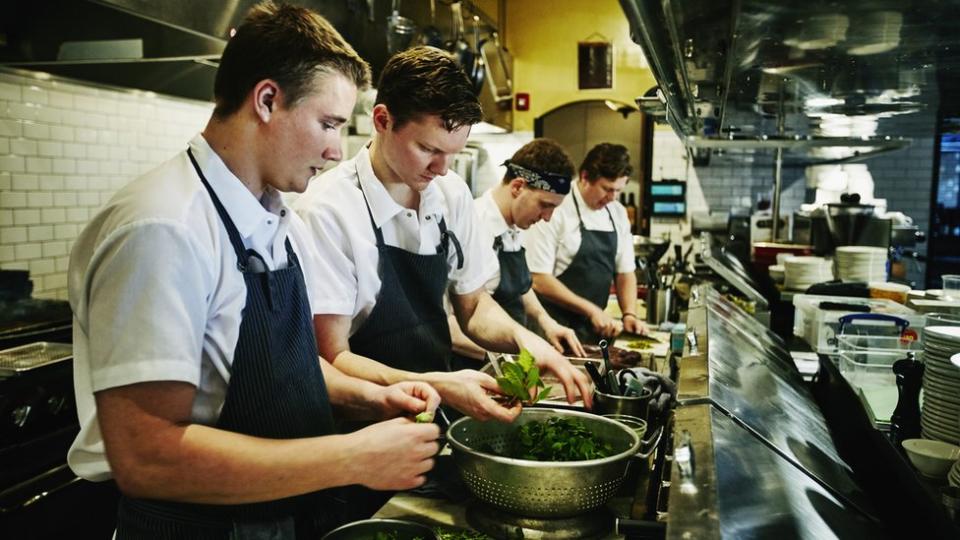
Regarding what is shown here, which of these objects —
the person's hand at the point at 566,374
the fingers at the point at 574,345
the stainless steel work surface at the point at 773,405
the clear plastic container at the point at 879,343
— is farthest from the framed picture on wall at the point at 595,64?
the person's hand at the point at 566,374

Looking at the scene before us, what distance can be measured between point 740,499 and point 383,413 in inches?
34.1

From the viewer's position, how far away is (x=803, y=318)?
142 inches

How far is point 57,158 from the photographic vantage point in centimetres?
377

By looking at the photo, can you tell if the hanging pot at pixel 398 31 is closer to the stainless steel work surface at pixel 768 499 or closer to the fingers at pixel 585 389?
the fingers at pixel 585 389

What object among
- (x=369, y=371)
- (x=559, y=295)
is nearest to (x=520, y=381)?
(x=369, y=371)

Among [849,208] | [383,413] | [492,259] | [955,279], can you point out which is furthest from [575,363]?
[849,208]

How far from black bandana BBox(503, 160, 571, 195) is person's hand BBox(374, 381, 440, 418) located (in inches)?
80.5

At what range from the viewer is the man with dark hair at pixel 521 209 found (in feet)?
12.2

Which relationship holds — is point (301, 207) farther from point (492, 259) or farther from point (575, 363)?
point (575, 363)

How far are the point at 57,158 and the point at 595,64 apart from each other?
6686 mm

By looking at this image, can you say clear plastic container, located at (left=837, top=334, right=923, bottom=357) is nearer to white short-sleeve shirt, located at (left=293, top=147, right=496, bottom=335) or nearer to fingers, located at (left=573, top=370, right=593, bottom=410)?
fingers, located at (left=573, top=370, right=593, bottom=410)

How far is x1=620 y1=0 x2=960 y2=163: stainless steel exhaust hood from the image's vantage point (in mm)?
1398

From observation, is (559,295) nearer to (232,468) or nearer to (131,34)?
(131,34)

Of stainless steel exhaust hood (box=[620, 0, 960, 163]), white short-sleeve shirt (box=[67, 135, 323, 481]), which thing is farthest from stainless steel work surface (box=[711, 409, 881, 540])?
white short-sleeve shirt (box=[67, 135, 323, 481])
